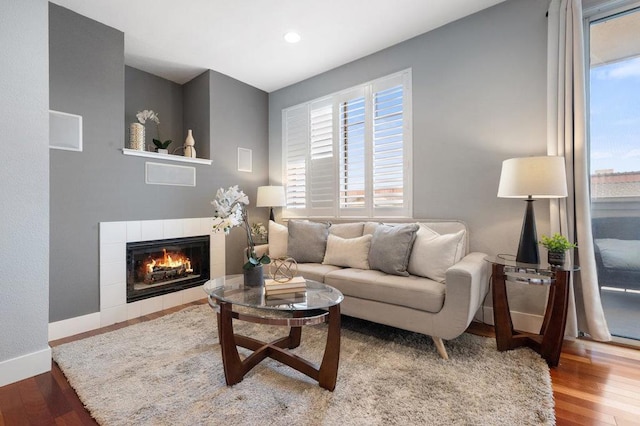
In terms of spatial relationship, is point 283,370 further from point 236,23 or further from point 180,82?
point 180,82

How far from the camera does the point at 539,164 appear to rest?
1965 millimetres

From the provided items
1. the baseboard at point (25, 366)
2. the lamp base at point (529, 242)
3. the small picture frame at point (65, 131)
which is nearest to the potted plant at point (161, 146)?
the small picture frame at point (65, 131)

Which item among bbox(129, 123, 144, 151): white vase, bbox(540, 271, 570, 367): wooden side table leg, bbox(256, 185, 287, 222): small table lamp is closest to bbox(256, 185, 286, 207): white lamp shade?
bbox(256, 185, 287, 222): small table lamp

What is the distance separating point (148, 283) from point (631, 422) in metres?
3.85

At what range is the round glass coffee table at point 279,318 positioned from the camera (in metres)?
1.56

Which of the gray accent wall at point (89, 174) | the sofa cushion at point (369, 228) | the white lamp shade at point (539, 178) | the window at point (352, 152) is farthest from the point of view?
the window at point (352, 152)

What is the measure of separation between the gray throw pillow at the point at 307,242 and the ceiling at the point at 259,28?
1983 mm

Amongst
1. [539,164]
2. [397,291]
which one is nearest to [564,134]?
[539,164]

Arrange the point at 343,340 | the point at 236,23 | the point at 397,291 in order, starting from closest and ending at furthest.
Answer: the point at 397,291
the point at 343,340
the point at 236,23

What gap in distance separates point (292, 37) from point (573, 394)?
355 cm

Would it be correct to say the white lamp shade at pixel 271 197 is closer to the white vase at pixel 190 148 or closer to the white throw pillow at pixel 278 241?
the white throw pillow at pixel 278 241


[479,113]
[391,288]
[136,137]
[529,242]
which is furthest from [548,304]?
[136,137]

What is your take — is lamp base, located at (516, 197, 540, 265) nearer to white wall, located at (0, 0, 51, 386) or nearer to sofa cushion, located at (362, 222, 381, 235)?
sofa cushion, located at (362, 222, 381, 235)

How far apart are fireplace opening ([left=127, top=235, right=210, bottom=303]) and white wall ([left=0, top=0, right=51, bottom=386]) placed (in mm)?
1027
